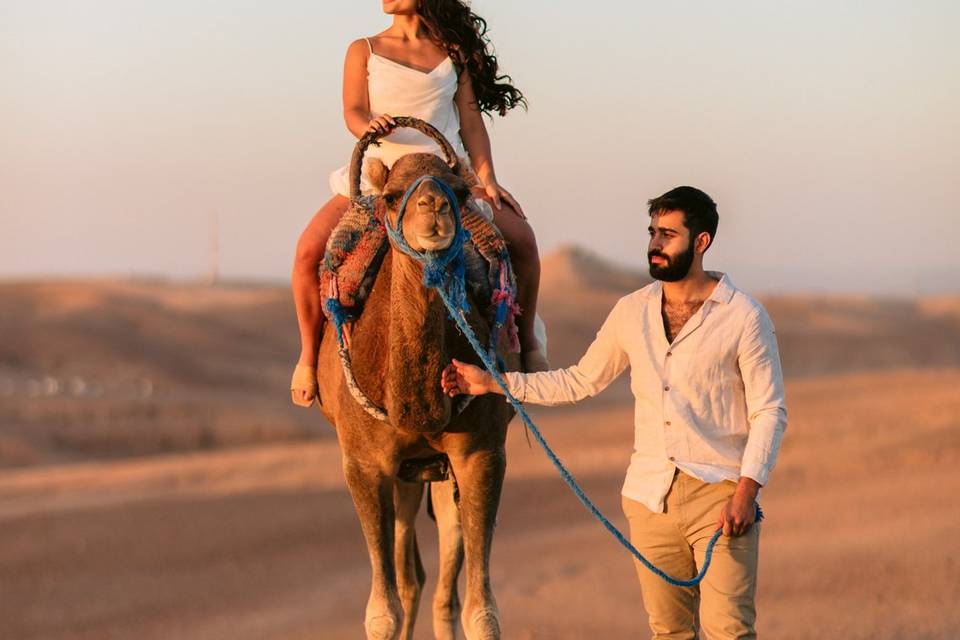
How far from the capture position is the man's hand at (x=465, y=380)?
6688 millimetres

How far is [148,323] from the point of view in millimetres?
53219

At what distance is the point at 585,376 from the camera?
21.2 feet

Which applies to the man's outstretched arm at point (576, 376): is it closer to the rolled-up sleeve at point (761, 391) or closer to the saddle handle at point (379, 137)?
the rolled-up sleeve at point (761, 391)

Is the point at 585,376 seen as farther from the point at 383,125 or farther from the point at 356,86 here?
the point at 356,86

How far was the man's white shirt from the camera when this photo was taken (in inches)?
237

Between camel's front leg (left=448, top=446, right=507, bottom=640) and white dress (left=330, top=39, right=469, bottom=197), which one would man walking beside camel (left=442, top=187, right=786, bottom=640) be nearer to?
camel's front leg (left=448, top=446, right=507, bottom=640)

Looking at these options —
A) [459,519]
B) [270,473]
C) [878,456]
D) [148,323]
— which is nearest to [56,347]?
[148,323]

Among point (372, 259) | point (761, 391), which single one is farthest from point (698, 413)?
point (372, 259)

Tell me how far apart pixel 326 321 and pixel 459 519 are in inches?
50.9

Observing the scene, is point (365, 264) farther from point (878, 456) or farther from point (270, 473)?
point (270, 473)

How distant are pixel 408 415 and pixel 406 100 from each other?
172 cm

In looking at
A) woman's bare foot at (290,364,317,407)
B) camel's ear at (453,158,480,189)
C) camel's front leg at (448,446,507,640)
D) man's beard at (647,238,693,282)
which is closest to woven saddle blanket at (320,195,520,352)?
camel's ear at (453,158,480,189)

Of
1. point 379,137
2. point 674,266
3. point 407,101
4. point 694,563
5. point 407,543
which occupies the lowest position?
point 407,543

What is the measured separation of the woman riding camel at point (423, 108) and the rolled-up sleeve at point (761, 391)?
1952mm
